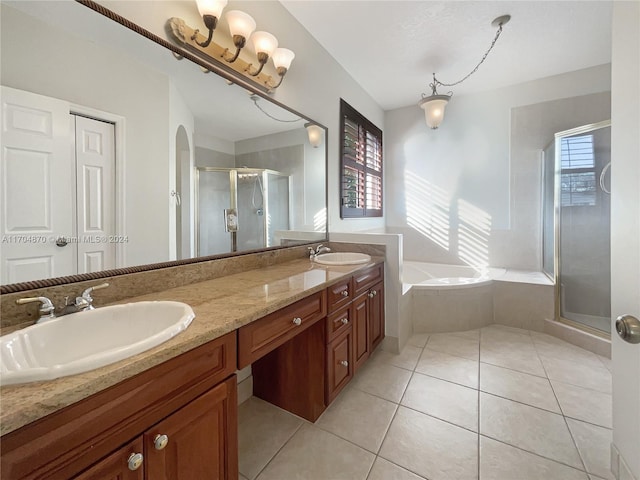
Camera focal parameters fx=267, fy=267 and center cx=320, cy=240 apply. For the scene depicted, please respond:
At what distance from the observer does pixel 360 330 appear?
1.80 m

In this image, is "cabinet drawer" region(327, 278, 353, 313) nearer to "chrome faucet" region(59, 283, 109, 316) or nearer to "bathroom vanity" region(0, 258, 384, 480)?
"bathroom vanity" region(0, 258, 384, 480)

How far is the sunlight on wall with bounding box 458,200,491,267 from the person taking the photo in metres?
3.26

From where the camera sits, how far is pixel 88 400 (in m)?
0.54

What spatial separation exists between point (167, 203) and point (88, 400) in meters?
0.88

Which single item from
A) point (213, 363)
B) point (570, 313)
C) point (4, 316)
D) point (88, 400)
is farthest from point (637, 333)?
point (570, 313)

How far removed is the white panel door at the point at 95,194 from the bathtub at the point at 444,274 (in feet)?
8.25

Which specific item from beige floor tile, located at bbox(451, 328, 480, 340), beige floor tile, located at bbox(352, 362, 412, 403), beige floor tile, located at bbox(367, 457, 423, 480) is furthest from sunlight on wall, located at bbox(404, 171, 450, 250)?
beige floor tile, located at bbox(367, 457, 423, 480)

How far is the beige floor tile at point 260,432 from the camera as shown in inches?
48.8

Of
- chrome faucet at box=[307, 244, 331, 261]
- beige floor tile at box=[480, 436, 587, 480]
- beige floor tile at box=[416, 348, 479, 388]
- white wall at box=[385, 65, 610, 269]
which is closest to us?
beige floor tile at box=[480, 436, 587, 480]

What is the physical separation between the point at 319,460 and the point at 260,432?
0.36 meters

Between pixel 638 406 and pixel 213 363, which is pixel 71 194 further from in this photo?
pixel 638 406

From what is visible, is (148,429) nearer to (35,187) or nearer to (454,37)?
(35,187)

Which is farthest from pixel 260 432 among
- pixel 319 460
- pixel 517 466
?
pixel 517 466

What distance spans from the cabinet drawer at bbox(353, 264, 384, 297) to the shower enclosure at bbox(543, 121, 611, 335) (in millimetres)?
1846
